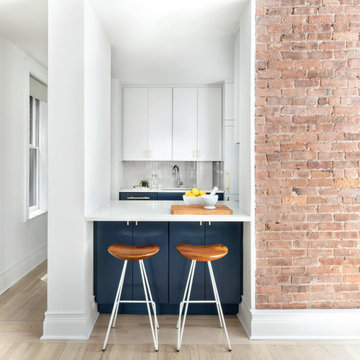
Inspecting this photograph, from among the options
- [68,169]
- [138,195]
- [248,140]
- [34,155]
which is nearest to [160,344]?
[68,169]

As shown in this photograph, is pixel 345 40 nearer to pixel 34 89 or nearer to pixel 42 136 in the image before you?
pixel 34 89

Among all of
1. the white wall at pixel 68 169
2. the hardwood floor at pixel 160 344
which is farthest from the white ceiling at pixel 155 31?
the hardwood floor at pixel 160 344

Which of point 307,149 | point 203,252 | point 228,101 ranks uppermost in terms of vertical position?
point 228,101

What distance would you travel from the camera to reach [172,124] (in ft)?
17.6

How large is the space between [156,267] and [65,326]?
815 mm

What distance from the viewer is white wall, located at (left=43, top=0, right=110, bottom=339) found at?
247 cm

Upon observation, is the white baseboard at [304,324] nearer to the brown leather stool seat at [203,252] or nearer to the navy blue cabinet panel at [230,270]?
the navy blue cabinet panel at [230,270]

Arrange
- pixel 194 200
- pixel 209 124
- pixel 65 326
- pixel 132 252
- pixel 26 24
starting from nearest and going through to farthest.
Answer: pixel 132 252 < pixel 65 326 < pixel 194 200 < pixel 26 24 < pixel 209 124

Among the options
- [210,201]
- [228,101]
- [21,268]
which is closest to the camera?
[210,201]

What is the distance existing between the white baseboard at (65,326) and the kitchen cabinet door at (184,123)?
325cm

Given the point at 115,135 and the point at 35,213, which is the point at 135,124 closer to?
the point at 115,135

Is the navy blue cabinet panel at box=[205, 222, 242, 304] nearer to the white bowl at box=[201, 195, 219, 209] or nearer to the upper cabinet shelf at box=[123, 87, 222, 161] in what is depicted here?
the white bowl at box=[201, 195, 219, 209]

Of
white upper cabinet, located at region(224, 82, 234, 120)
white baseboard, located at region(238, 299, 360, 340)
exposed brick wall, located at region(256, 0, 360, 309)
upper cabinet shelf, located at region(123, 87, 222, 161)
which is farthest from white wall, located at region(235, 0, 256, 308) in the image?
upper cabinet shelf, located at region(123, 87, 222, 161)

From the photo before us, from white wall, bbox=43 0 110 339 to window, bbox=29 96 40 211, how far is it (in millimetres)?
2187
